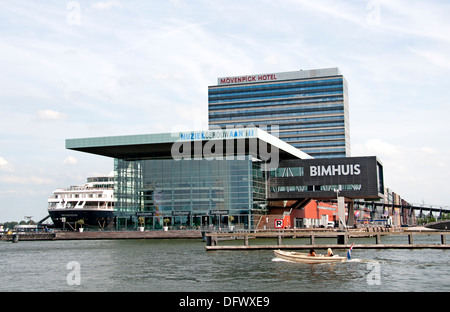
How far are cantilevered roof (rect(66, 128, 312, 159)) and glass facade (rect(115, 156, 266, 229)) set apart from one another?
3.03 m

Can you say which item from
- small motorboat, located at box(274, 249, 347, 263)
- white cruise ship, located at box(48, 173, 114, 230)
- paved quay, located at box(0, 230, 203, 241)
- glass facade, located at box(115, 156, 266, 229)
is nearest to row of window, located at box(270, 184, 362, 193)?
glass facade, located at box(115, 156, 266, 229)

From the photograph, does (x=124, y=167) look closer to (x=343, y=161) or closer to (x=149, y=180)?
(x=149, y=180)

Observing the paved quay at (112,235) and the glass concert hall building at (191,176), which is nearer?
the paved quay at (112,235)

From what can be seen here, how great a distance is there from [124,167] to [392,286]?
9058 cm

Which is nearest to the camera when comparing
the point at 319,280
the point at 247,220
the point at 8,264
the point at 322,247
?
the point at 319,280

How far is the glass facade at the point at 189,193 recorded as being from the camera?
109 m

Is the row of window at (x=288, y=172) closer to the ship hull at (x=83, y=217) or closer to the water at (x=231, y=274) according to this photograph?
the ship hull at (x=83, y=217)

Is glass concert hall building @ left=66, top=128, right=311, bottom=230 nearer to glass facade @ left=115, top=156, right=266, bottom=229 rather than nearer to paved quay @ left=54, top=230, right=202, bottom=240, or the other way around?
glass facade @ left=115, top=156, right=266, bottom=229

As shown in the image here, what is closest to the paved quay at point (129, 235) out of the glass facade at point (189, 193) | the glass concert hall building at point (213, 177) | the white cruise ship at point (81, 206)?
the glass facade at point (189, 193)

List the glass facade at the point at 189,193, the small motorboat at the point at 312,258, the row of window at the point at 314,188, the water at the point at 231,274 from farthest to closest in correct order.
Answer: the row of window at the point at 314,188 < the glass facade at the point at 189,193 < the small motorboat at the point at 312,258 < the water at the point at 231,274

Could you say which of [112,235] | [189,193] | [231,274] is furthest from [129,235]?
[231,274]

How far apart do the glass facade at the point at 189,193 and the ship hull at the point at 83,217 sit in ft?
90.3
